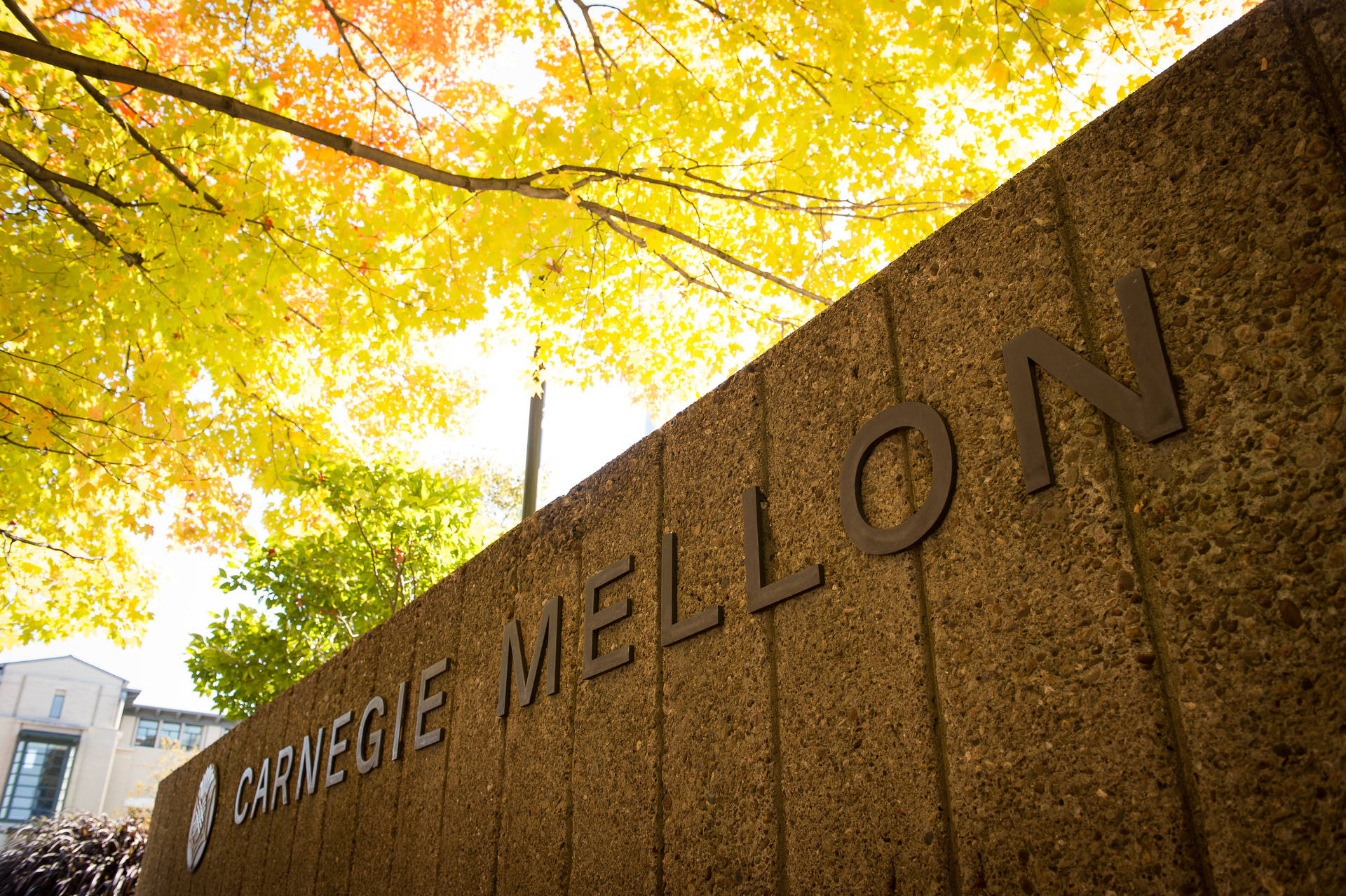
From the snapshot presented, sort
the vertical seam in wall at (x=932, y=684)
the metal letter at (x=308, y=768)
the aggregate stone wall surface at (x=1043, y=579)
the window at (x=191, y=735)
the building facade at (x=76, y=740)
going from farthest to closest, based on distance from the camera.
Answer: the window at (x=191, y=735), the building facade at (x=76, y=740), the metal letter at (x=308, y=768), the vertical seam in wall at (x=932, y=684), the aggregate stone wall surface at (x=1043, y=579)

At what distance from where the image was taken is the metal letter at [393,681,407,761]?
3900 millimetres

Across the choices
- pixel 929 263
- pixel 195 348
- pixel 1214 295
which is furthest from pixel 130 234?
pixel 1214 295

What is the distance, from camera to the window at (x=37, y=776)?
30469 millimetres

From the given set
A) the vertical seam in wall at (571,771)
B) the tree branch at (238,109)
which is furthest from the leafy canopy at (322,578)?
the vertical seam in wall at (571,771)

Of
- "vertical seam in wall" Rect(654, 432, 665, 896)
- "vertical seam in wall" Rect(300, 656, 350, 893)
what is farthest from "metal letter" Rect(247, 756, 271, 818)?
"vertical seam in wall" Rect(654, 432, 665, 896)

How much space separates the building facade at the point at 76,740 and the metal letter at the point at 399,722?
3140 centimetres

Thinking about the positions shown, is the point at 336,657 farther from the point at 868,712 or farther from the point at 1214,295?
the point at 1214,295

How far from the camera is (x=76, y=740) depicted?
32.7 m

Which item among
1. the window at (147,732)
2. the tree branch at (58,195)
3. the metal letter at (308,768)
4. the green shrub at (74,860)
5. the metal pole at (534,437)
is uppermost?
the window at (147,732)

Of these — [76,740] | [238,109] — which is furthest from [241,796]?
[76,740]

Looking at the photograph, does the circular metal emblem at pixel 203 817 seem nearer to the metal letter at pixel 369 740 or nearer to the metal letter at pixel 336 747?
the metal letter at pixel 336 747

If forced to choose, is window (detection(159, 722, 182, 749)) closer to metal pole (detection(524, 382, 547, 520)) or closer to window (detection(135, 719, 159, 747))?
window (detection(135, 719, 159, 747))

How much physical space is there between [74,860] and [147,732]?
30.7 meters

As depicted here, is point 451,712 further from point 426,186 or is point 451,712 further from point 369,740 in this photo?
point 426,186
